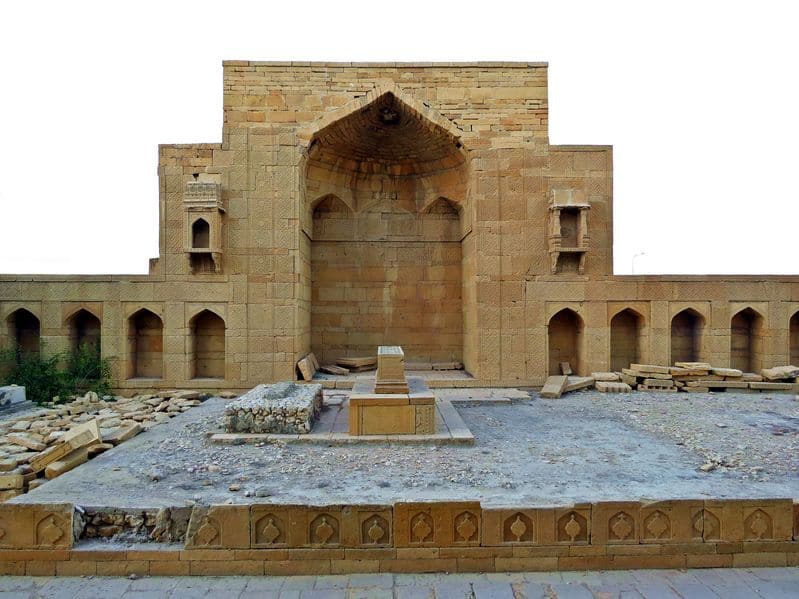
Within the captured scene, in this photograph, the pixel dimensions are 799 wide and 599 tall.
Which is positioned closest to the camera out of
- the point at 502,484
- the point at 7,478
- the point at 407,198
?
the point at 502,484

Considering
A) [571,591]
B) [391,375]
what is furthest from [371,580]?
[391,375]

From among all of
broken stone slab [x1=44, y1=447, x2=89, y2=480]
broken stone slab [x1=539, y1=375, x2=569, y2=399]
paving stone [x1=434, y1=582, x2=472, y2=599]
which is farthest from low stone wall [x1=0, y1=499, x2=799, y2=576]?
broken stone slab [x1=539, y1=375, x2=569, y2=399]

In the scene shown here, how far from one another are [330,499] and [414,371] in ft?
25.8

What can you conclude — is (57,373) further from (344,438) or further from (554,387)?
(554,387)

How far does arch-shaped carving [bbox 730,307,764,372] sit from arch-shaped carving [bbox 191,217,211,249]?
1305 centimetres

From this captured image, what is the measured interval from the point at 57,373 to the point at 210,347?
324cm

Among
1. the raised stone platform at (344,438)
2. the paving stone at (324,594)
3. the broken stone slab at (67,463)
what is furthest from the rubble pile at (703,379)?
the broken stone slab at (67,463)

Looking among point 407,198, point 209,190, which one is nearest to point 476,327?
point 407,198

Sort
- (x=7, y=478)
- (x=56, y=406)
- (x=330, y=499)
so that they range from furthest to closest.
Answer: (x=56, y=406) < (x=7, y=478) < (x=330, y=499)

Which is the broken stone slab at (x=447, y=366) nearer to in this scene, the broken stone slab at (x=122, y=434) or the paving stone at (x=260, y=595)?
the broken stone slab at (x=122, y=434)

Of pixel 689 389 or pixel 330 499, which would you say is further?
pixel 689 389

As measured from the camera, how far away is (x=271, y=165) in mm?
11109

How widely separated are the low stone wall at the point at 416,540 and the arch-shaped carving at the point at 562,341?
26.1 feet

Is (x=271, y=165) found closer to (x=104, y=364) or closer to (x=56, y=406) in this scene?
(x=104, y=364)
